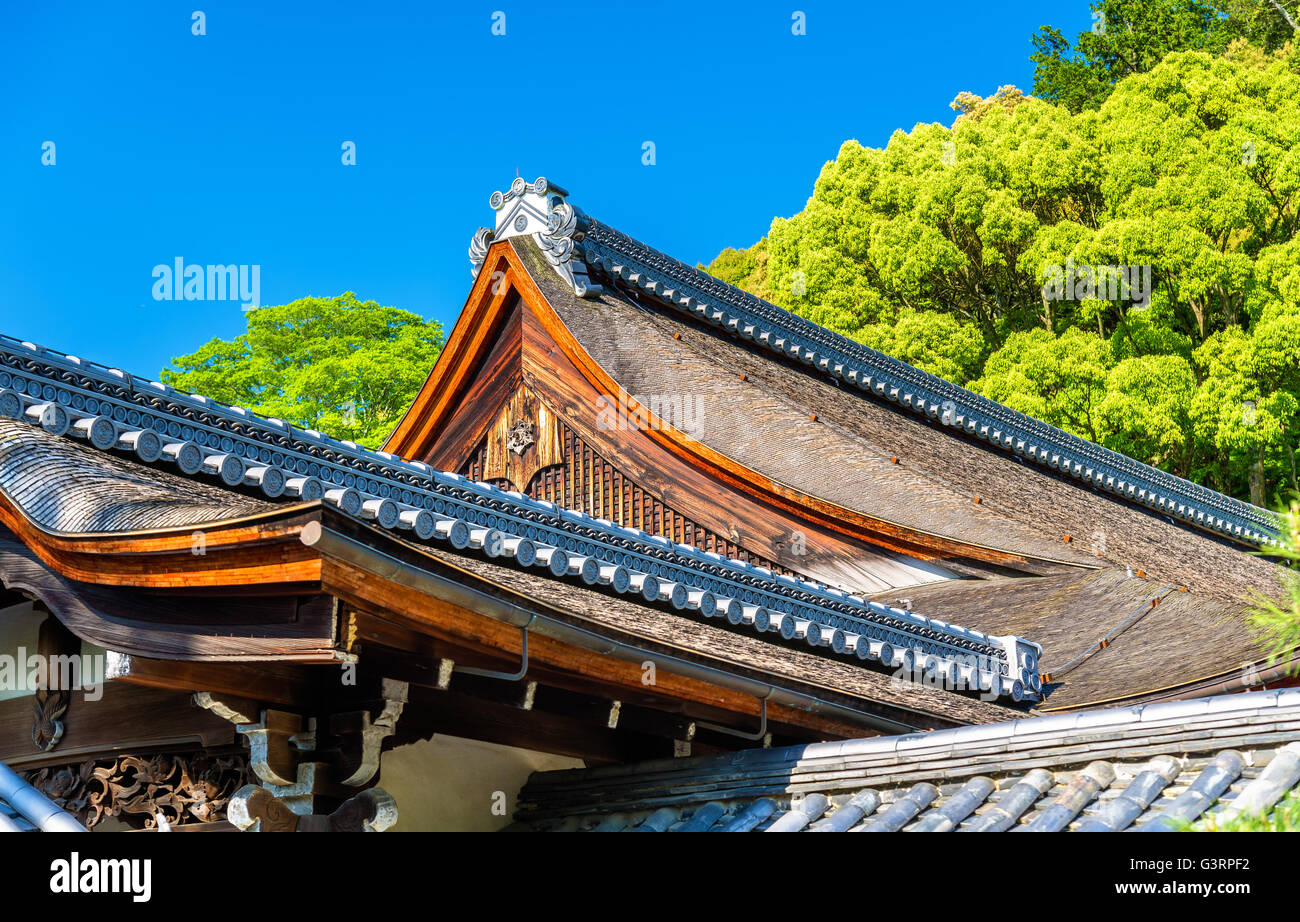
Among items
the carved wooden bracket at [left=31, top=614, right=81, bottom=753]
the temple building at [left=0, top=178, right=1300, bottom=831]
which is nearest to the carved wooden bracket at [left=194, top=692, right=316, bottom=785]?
the temple building at [left=0, top=178, right=1300, bottom=831]

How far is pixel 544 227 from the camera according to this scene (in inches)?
452

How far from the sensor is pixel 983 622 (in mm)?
8852

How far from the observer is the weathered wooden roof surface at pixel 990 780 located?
3705 mm

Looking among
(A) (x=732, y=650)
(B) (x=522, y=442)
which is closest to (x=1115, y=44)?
(B) (x=522, y=442)

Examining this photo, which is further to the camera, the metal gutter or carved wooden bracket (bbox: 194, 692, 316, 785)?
carved wooden bracket (bbox: 194, 692, 316, 785)

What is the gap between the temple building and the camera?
3730 mm

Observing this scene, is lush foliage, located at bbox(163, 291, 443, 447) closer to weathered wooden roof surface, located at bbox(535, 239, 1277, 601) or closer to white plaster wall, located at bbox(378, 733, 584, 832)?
weathered wooden roof surface, located at bbox(535, 239, 1277, 601)

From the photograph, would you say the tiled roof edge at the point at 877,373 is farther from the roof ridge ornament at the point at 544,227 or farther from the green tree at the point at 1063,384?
the green tree at the point at 1063,384

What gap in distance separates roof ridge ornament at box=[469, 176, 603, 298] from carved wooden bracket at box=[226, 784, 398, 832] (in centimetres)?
764

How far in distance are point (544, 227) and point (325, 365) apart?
15.2 metres

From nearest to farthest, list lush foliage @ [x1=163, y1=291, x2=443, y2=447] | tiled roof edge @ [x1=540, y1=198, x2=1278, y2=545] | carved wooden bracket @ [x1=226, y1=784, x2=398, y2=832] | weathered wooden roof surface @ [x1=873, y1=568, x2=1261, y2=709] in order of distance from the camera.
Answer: carved wooden bracket @ [x1=226, y1=784, x2=398, y2=832] < weathered wooden roof surface @ [x1=873, y1=568, x2=1261, y2=709] < tiled roof edge @ [x1=540, y1=198, x2=1278, y2=545] < lush foliage @ [x1=163, y1=291, x2=443, y2=447]

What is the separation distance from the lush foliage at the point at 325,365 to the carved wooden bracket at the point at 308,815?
20998 millimetres
